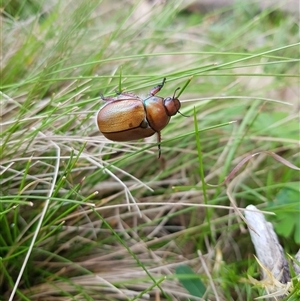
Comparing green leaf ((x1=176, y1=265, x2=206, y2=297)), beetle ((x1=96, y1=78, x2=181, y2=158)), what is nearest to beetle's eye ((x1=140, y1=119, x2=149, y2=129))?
beetle ((x1=96, y1=78, x2=181, y2=158))

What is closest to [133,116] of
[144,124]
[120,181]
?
[144,124]

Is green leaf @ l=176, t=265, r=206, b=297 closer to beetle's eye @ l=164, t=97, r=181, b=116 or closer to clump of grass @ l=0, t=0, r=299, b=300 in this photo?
clump of grass @ l=0, t=0, r=299, b=300

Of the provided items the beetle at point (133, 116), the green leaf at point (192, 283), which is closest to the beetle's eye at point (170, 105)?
the beetle at point (133, 116)

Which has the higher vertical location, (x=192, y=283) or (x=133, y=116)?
(x=133, y=116)

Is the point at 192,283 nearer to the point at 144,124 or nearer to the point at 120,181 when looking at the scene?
the point at 120,181

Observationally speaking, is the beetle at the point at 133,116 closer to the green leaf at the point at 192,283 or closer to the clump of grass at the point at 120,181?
the clump of grass at the point at 120,181

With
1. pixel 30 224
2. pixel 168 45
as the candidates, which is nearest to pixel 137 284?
pixel 30 224
